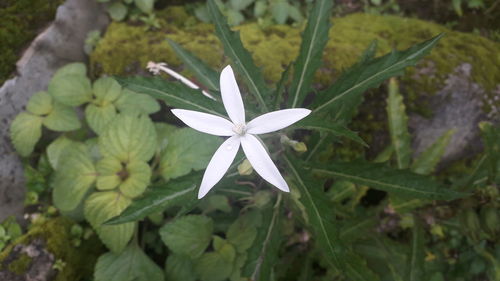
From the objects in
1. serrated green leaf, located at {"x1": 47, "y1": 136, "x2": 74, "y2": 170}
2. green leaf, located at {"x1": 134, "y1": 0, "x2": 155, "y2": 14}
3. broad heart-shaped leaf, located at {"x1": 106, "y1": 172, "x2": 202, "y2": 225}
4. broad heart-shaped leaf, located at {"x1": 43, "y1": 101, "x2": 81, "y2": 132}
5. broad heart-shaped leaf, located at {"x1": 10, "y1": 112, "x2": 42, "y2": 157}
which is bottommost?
serrated green leaf, located at {"x1": 47, "y1": 136, "x2": 74, "y2": 170}

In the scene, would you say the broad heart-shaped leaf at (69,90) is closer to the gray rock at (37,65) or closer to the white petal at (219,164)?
the gray rock at (37,65)

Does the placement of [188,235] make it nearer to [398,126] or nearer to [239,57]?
[239,57]

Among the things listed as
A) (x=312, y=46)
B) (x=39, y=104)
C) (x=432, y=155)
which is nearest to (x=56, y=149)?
(x=39, y=104)

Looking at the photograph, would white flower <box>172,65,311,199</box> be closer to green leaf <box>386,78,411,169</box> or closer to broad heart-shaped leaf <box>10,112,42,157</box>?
green leaf <box>386,78,411,169</box>

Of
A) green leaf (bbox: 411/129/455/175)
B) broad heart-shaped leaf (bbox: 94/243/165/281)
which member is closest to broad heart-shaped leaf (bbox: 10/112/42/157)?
broad heart-shaped leaf (bbox: 94/243/165/281)

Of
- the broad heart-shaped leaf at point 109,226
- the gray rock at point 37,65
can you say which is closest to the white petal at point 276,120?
the broad heart-shaped leaf at point 109,226

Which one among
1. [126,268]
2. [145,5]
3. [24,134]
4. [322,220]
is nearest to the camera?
[322,220]
